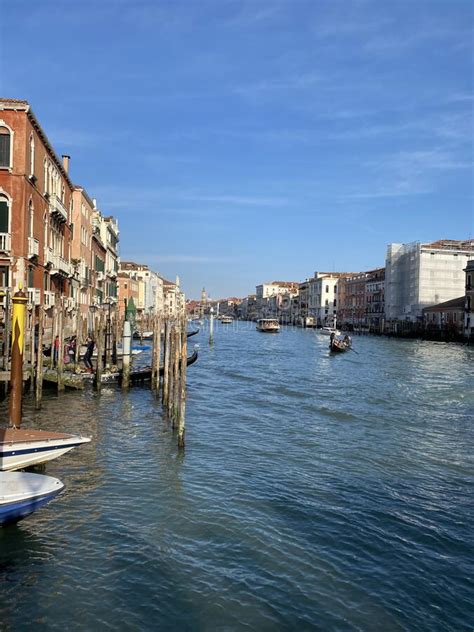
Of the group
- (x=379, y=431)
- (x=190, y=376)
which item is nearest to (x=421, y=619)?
(x=379, y=431)

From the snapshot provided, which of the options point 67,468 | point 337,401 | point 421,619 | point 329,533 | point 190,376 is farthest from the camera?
point 190,376

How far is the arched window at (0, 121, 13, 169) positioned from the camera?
1569 centimetres

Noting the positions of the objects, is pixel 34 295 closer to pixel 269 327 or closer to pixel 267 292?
pixel 269 327

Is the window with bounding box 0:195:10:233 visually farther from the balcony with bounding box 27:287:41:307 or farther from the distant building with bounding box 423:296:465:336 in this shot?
the distant building with bounding box 423:296:465:336

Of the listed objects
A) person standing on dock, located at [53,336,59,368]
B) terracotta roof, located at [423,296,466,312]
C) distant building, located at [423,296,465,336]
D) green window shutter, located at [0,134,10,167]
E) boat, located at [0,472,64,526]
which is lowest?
boat, located at [0,472,64,526]

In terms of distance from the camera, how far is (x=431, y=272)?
2194 inches

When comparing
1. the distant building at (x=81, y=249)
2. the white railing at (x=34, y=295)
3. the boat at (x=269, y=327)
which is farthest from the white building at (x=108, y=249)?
the boat at (x=269, y=327)

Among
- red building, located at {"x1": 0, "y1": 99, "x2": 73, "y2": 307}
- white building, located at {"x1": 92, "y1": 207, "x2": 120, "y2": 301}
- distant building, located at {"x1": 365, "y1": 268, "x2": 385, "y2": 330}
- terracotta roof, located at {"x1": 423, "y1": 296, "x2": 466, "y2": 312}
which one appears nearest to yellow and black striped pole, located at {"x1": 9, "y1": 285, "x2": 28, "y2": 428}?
red building, located at {"x1": 0, "y1": 99, "x2": 73, "y2": 307}

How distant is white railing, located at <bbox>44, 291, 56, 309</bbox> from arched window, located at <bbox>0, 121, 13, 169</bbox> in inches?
195

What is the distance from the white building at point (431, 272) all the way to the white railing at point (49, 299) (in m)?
41.9

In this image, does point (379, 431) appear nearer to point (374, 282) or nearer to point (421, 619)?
point (421, 619)

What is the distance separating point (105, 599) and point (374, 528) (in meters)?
3.11

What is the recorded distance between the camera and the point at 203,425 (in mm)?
11773

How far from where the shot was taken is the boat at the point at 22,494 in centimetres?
548
